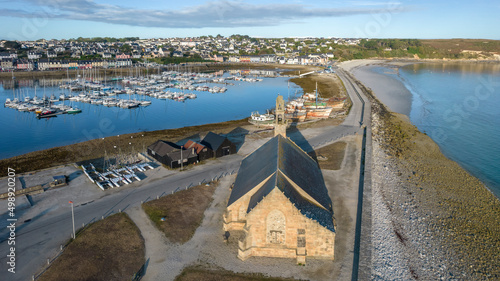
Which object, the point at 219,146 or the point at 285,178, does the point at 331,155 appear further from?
the point at 285,178

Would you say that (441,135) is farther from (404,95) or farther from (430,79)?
(430,79)

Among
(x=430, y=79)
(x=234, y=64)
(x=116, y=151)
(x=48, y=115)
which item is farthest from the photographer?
(x=234, y=64)

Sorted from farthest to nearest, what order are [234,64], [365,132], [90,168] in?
[234,64] → [365,132] → [90,168]

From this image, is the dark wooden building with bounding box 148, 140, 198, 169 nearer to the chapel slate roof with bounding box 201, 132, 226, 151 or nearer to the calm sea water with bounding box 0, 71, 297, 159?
the chapel slate roof with bounding box 201, 132, 226, 151

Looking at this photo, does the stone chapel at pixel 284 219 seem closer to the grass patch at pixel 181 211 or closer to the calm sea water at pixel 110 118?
the grass patch at pixel 181 211

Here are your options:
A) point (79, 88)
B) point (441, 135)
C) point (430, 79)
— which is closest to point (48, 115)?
point (79, 88)

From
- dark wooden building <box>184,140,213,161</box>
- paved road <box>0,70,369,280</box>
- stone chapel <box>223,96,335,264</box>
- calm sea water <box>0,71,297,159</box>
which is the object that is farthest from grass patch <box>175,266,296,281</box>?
calm sea water <box>0,71,297,159</box>

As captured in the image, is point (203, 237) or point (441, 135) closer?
point (203, 237)
